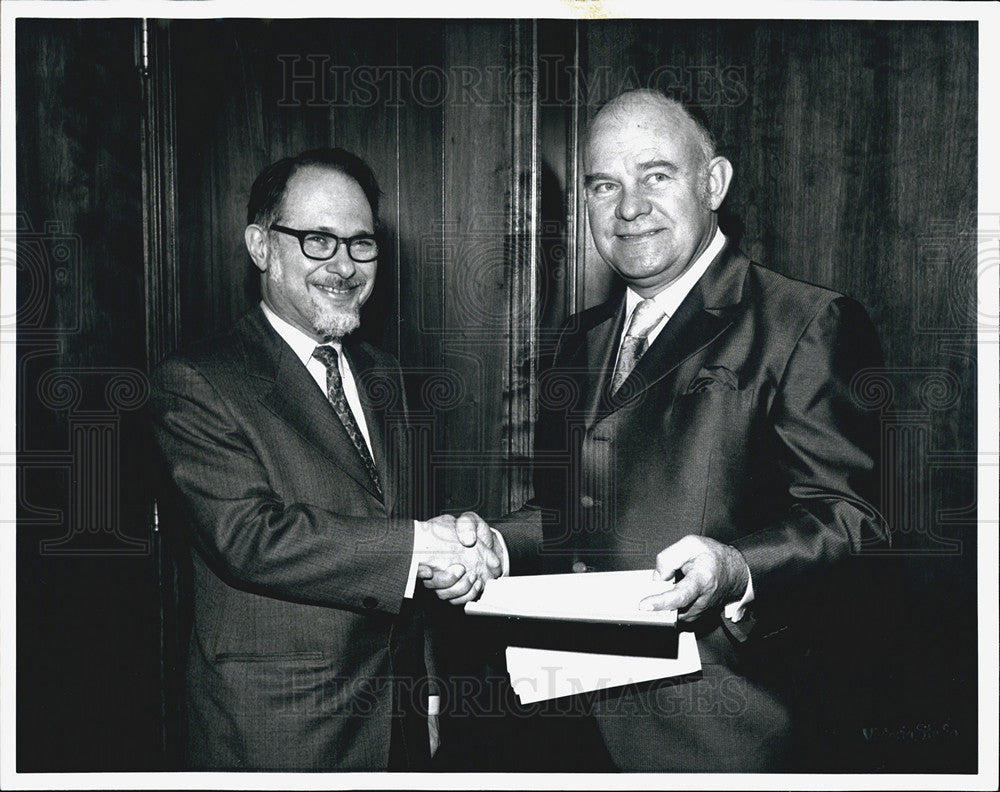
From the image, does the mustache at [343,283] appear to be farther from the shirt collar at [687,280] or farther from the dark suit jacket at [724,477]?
the shirt collar at [687,280]

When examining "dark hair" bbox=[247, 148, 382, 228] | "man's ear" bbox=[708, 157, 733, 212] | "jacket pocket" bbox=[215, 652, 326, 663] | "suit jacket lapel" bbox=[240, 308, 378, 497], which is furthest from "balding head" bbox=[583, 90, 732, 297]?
"jacket pocket" bbox=[215, 652, 326, 663]

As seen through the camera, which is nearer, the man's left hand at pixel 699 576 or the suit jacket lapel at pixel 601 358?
the man's left hand at pixel 699 576

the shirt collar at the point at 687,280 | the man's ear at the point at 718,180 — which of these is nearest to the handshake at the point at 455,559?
the shirt collar at the point at 687,280

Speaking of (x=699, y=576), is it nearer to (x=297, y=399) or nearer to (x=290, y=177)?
(x=297, y=399)

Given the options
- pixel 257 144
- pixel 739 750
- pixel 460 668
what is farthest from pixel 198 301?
pixel 739 750

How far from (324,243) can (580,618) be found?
94cm

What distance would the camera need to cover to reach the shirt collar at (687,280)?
1.99 meters

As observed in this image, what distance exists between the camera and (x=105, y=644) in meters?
2.07

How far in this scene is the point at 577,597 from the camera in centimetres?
194

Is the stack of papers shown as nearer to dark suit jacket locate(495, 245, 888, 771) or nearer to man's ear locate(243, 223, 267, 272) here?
dark suit jacket locate(495, 245, 888, 771)

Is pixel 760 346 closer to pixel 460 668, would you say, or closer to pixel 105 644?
pixel 460 668

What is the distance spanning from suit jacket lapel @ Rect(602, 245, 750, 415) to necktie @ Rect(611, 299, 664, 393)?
0.02m

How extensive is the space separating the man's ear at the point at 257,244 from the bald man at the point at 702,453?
648 mm

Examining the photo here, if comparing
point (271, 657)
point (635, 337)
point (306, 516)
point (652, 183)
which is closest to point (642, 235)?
point (652, 183)
